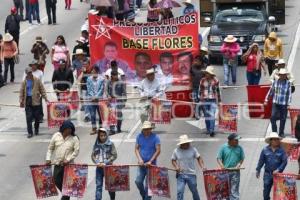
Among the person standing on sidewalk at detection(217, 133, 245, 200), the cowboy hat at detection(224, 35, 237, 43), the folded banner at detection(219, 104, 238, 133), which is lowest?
the person standing on sidewalk at detection(217, 133, 245, 200)

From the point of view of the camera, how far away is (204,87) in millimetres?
26859

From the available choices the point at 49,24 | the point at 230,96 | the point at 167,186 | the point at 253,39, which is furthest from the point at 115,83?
the point at 49,24

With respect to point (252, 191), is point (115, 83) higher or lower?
higher

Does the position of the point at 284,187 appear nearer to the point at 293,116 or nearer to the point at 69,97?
the point at 293,116

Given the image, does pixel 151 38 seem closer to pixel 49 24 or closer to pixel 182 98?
pixel 182 98

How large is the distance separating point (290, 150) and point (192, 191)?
2.50 m

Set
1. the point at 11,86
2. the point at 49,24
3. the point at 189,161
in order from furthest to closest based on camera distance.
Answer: the point at 49,24 → the point at 11,86 → the point at 189,161

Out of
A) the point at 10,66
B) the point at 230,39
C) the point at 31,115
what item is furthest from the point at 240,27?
the point at 31,115

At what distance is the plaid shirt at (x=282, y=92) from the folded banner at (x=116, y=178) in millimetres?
5732

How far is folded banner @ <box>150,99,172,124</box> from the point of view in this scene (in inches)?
1049

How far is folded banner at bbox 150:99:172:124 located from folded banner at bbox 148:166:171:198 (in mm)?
5246

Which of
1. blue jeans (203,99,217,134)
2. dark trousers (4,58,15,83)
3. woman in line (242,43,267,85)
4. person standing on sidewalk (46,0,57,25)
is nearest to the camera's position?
blue jeans (203,99,217,134)

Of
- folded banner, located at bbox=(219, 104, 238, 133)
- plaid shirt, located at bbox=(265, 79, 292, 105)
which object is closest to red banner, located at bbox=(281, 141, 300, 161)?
plaid shirt, located at bbox=(265, 79, 292, 105)

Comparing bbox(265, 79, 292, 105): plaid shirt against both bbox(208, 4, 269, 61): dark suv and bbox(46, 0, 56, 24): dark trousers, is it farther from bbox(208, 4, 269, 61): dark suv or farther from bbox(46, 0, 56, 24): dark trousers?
bbox(46, 0, 56, 24): dark trousers
